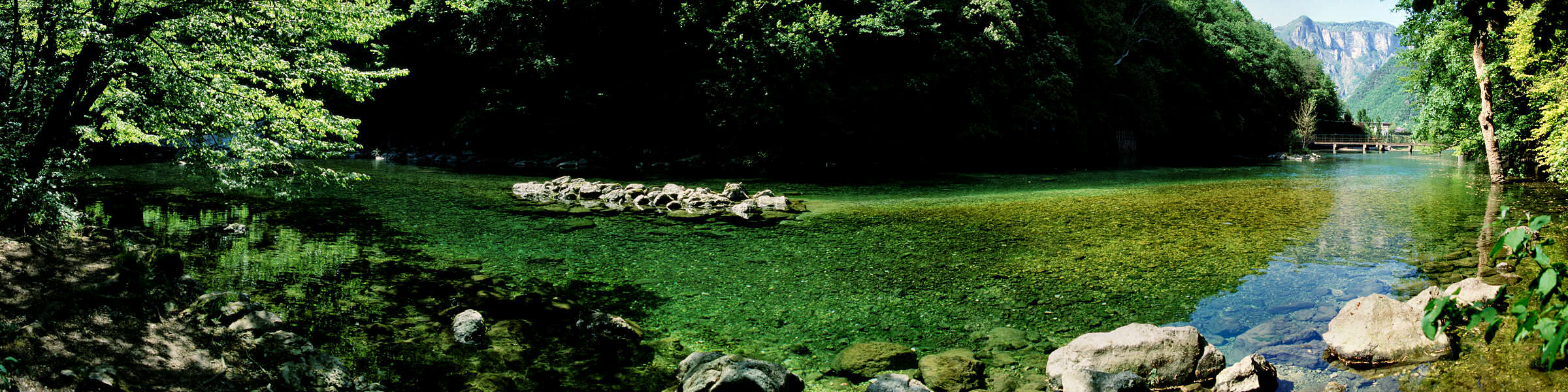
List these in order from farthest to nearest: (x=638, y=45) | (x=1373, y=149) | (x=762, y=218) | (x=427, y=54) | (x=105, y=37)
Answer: (x=1373, y=149) → (x=427, y=54) → (x=638, y=45) → (x=762, y=218) → (x=105, y=37)

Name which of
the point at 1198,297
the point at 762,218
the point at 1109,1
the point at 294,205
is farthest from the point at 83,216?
the point at 1109,1

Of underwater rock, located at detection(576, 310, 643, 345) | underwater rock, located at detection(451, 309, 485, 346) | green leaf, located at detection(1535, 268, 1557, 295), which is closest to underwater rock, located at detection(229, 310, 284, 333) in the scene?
underwater rock, located at detection(451, 309, 485, 346)

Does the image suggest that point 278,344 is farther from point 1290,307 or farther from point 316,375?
point 1290,307

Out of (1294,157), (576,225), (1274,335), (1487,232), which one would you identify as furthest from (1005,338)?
(1294,157)

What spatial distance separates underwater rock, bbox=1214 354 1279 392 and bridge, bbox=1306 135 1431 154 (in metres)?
70.8

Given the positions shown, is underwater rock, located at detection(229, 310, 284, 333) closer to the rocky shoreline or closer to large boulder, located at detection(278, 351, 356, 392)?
the rocky shoreline

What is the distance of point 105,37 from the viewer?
7035 millimetres

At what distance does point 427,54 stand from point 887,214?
31.5 m

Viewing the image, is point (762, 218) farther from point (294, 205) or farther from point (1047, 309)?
point (294, 205)

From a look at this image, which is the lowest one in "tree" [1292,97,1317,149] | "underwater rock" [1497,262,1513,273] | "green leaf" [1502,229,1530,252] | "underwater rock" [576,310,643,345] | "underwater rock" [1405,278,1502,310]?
"underwater rock" [576,310,643,345]

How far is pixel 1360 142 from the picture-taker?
67.5 m

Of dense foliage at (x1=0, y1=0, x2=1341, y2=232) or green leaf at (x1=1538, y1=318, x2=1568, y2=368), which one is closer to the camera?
green leaf at (x1=1538, y1=318, x2=1568, y2=368)

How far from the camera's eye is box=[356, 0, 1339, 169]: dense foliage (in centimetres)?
3002

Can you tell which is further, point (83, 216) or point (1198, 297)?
point (83, 216)
